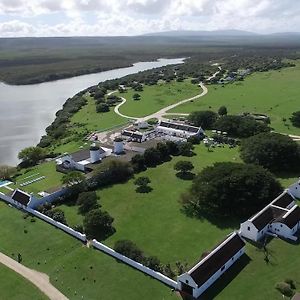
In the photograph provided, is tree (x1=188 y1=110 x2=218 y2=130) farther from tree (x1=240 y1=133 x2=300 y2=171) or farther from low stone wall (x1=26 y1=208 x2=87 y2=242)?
low stone wall (x1=26 y1=208 x2=87 y2=242)

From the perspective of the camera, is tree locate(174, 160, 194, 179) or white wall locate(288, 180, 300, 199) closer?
white wall locate(288, 180, 300, 199)

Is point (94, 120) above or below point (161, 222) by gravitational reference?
below

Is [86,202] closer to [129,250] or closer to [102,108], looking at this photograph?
[129,250]

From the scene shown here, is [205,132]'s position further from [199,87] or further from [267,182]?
[199,87]

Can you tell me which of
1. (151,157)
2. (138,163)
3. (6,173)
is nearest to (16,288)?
(6,173)

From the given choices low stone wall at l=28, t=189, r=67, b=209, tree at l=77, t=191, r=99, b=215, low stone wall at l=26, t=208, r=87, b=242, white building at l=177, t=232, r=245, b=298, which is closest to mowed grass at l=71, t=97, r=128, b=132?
low stone wall at l=28, t=189, r=67, b=209

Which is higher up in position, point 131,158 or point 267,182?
point 267,182

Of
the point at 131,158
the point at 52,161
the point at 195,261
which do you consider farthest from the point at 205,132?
the point at 195,261
